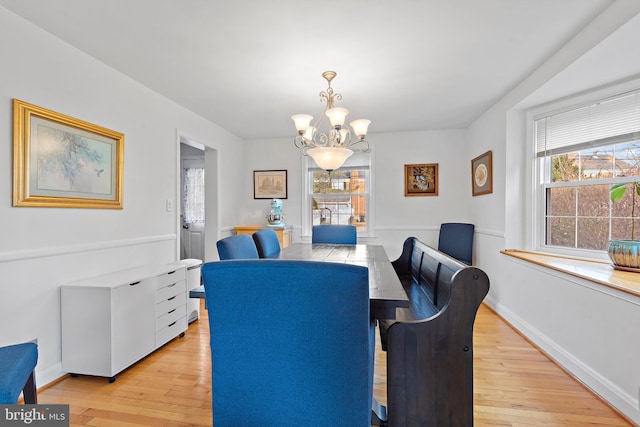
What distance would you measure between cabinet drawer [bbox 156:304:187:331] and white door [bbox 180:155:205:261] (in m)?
2.57

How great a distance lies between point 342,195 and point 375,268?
2878 millimetres

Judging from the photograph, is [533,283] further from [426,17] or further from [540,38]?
[426,17]

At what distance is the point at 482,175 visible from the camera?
3816 millimetres

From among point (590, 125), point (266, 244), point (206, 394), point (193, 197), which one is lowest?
point (206, 394)

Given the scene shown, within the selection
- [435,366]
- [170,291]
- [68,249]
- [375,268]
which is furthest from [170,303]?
[435,366]

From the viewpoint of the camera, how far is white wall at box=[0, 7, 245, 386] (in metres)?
1.83

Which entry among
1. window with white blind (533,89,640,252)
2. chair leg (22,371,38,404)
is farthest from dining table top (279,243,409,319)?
window with white blind (533,89,640,252)

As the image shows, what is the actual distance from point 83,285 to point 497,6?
3101 millimetres

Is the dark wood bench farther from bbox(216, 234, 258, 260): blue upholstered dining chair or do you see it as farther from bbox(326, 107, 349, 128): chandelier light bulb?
bbox(326, 107, 349, 128): chandelier light bulb

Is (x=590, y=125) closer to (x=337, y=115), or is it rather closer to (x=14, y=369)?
(x=337, y=115)

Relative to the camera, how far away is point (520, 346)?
2.57 meters

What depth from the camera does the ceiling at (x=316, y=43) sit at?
1.76 m

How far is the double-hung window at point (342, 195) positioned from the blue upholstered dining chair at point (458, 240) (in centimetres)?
107

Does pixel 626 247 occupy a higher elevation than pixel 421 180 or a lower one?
lower
